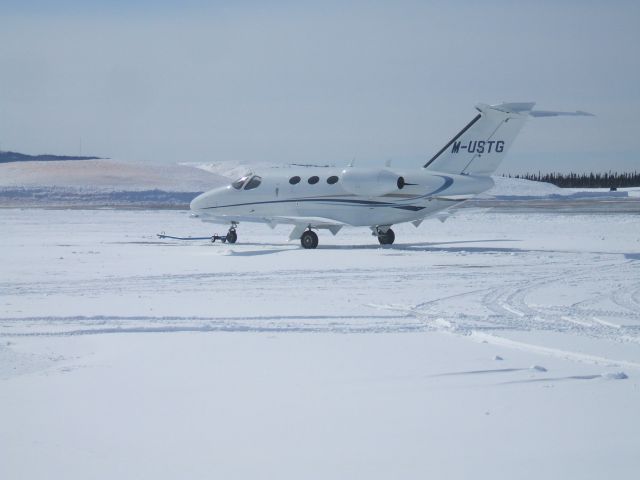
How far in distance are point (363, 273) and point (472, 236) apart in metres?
15.3

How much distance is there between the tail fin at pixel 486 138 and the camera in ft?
85.7

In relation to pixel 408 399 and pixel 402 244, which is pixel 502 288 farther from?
pixel 402 244

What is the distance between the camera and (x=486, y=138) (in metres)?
26.4

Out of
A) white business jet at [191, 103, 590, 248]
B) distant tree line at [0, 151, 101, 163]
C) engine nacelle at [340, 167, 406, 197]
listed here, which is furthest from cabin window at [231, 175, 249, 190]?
distant tree line at [0, 151, 101, 163]

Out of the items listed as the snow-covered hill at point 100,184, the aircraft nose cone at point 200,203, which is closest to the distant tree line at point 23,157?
the snow-covered hill at point 100,184

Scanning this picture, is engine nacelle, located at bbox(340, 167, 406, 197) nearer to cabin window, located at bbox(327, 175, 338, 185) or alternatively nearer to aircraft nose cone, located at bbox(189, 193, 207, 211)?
cabin window, located at bbox(327, 175, 338, 185)

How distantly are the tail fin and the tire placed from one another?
4383 millimetres

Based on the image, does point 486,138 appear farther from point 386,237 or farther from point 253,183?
point 253,183

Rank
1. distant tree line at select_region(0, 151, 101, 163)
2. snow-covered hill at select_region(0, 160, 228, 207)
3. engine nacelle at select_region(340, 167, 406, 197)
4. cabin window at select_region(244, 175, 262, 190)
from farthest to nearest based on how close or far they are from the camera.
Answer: distant tree line at select_region(0, 151, 101, 163), snow-covered hill at select_region(0, 160, 228, 207), cabin window at select_region(244, 175, 262, 190), engine nacelle at select_region(340, 167, 406, 197)

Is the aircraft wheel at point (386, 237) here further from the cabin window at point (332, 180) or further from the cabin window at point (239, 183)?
the cabin window at point (239, 183)

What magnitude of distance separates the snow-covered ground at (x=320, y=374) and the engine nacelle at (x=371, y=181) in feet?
27.8

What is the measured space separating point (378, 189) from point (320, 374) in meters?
19.0

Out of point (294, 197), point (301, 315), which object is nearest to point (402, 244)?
point (294, 197)

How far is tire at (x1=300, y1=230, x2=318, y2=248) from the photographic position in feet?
90.6
